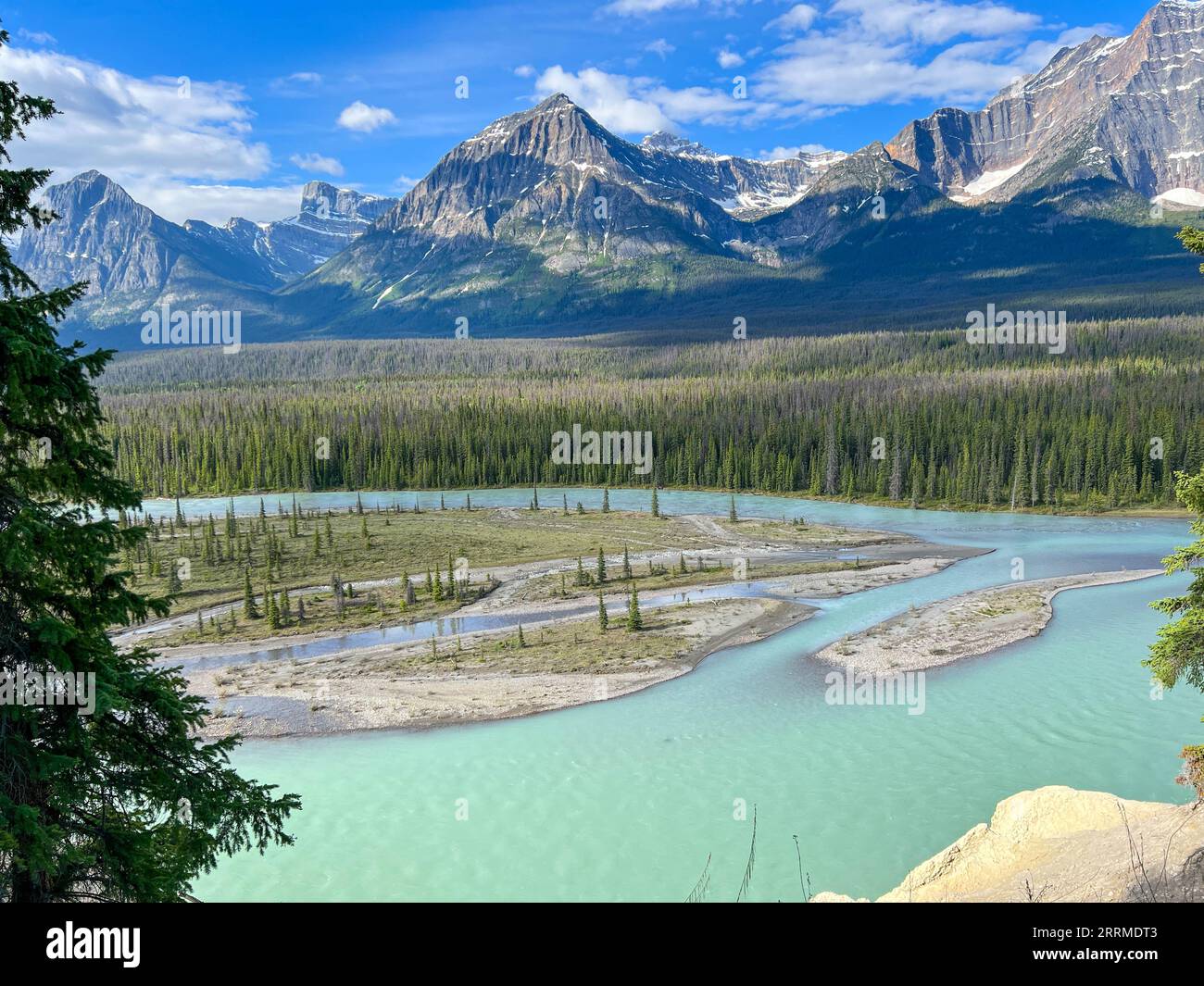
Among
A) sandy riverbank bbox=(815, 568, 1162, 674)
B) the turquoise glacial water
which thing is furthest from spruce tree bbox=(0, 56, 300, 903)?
sandy riverbank bbox=(815, 568, 1162, 674)

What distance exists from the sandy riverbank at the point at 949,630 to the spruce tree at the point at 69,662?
38.7m

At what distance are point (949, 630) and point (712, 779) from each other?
26.7 m

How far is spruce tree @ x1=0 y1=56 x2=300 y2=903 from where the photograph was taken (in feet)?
29.0

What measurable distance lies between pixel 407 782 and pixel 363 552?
2089 inches

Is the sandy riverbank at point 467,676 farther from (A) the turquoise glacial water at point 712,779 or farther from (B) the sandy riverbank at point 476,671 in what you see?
(A) the turquoise glacial water at point 712,779

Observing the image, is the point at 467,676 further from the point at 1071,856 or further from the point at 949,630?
the point at 1071,856

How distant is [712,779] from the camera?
30.8 m

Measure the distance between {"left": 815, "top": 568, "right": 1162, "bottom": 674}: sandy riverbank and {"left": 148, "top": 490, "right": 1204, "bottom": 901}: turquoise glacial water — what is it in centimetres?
180

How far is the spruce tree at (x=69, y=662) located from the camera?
348 inches
